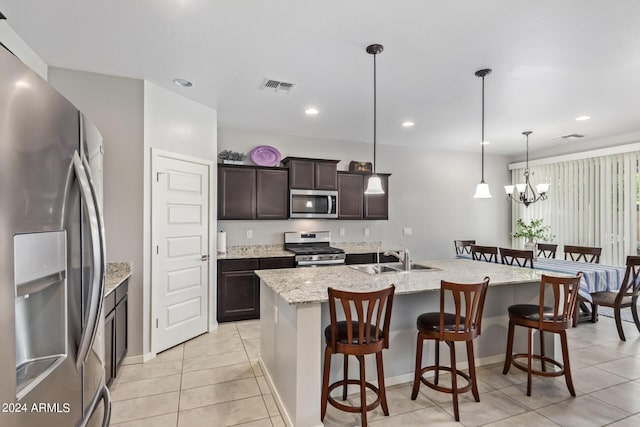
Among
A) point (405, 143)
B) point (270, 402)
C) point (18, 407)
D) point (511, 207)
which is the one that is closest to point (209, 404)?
point (270, 402)

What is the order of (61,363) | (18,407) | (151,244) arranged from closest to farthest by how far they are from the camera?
1. (18,407)
2. (61,363)
3. (151,244)

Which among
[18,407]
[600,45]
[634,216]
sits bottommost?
[18,407]

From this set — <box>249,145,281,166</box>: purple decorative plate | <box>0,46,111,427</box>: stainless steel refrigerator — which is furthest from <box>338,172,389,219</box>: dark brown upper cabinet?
<box>0,46,111,427</box>: stainless steel refrigerator

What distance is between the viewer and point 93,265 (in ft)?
4.05

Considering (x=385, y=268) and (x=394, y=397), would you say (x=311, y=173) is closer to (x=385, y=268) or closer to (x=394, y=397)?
(x=385, y=268)

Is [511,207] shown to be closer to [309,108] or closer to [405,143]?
[405,143]

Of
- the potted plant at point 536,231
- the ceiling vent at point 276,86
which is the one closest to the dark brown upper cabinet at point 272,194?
the ceiling vent at point 276,86

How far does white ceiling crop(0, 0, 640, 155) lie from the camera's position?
6.95 ft

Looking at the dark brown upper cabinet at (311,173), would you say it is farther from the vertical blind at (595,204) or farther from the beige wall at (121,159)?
the vertical blind at (595,204)

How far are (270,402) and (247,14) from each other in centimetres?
280

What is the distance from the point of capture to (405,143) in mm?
5973

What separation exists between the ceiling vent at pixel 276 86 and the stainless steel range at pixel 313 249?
2.27m

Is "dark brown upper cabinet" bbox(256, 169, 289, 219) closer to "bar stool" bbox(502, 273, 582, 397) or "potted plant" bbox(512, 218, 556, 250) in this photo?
"bar stool" bbox(502, 273, 582, 397)

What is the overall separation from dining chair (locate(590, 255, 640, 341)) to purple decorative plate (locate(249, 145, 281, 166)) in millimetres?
4625
